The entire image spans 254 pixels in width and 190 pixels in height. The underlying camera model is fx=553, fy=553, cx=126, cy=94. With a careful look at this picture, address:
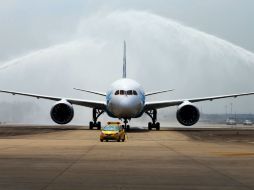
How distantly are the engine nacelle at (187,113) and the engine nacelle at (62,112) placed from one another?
10.5 m

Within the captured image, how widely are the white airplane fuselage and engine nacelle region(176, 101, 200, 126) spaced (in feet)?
13.0

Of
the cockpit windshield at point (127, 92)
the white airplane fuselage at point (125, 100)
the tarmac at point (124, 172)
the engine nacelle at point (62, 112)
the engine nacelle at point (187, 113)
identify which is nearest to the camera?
the tarmac at point (124, 172)

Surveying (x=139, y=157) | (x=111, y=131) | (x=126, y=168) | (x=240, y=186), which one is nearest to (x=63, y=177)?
(x=126, y=168)

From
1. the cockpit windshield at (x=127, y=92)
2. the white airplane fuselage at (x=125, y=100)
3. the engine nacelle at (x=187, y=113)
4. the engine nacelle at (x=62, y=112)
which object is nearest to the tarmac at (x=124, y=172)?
the white airplane fuselage at (x=125, y=100)

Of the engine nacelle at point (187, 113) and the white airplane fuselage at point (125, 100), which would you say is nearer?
the white airplane fuselage at point (125, 100)

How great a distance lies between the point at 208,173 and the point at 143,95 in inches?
1489

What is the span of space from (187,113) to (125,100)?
24.3ft

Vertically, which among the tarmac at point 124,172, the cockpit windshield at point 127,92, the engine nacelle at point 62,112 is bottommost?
the tarmac at point 124,172

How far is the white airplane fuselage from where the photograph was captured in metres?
50.4

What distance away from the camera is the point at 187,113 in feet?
178

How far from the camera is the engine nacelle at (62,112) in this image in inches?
2106

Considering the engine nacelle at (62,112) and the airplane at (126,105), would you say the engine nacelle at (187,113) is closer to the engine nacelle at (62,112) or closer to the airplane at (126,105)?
the airplane at (126,105)

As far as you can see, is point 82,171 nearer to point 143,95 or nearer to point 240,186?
point 240,186

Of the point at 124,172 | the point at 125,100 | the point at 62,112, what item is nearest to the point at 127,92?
the point at 125,100
